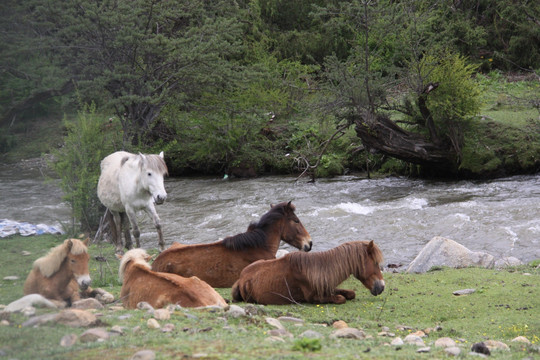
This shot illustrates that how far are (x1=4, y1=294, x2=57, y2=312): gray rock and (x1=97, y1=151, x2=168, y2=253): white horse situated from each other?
4.88m

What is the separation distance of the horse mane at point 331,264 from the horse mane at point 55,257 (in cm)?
254

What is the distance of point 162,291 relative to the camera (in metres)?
5.92

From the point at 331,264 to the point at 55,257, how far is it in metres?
3.17

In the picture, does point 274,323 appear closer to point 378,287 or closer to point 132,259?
point 378,287

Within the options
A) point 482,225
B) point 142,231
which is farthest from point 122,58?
point 482,225

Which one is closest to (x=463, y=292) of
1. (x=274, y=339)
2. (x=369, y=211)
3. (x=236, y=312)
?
(x=236, y=312)

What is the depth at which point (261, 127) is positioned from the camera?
22.9m

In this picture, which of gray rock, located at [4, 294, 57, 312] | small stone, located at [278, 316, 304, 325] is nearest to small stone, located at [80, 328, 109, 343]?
gray rock, located at [4, 294, 57, 312]

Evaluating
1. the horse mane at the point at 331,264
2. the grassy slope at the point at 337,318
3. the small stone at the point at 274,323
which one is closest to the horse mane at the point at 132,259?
the grassy slope at the point at 337,318

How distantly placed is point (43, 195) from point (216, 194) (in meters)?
10.4

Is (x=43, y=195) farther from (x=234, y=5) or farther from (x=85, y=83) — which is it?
(x=234, y=5)

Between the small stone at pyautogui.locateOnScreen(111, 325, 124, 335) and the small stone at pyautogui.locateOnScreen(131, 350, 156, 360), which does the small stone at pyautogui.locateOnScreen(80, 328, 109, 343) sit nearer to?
the small stone at pyautogui.locateOnScreen(111, 325, 124, 335)

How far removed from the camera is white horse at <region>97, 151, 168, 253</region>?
9703 millimetres

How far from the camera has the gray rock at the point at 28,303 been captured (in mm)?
4202
